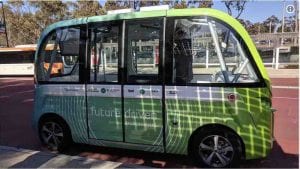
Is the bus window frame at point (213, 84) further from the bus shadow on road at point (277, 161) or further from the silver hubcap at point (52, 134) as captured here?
the silver hubcap at point (52, 134)

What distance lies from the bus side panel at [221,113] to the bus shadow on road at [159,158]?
539 millimetres

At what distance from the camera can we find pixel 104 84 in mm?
6457

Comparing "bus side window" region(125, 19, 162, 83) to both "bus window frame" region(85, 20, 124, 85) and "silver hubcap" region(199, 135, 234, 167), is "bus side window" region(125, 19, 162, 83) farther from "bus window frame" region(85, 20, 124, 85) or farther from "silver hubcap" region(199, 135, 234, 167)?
"silver hubcap" region(199, 135, 234, 167)

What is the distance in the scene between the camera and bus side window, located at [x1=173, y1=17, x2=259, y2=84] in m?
5.69

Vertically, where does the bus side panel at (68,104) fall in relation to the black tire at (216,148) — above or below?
above

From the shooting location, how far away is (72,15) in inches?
2062

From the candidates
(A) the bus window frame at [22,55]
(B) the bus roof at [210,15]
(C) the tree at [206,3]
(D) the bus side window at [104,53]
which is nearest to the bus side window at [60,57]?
(D) the bus side window at [104,53]

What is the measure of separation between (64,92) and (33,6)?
49080 mm

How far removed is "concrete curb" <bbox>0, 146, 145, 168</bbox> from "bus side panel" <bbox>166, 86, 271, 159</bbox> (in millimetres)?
857

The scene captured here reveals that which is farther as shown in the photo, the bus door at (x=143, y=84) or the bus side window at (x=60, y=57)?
the bus side window at (x=60, y=57)

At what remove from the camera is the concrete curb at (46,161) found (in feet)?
18.7

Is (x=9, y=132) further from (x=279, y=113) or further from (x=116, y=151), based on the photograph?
(x=279, y=113)

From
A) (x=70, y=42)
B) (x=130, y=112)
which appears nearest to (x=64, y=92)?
(x=70, y=42)

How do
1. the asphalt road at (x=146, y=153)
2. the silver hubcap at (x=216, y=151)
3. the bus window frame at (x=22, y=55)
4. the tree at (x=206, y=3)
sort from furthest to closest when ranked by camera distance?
1. the tree at (x=206, y=3)
2. the bus window frame at (x=22, y=55)
3. the asphalt road at (x=146, y=153)
4. the silver hubcap at (x=216, y=151)
